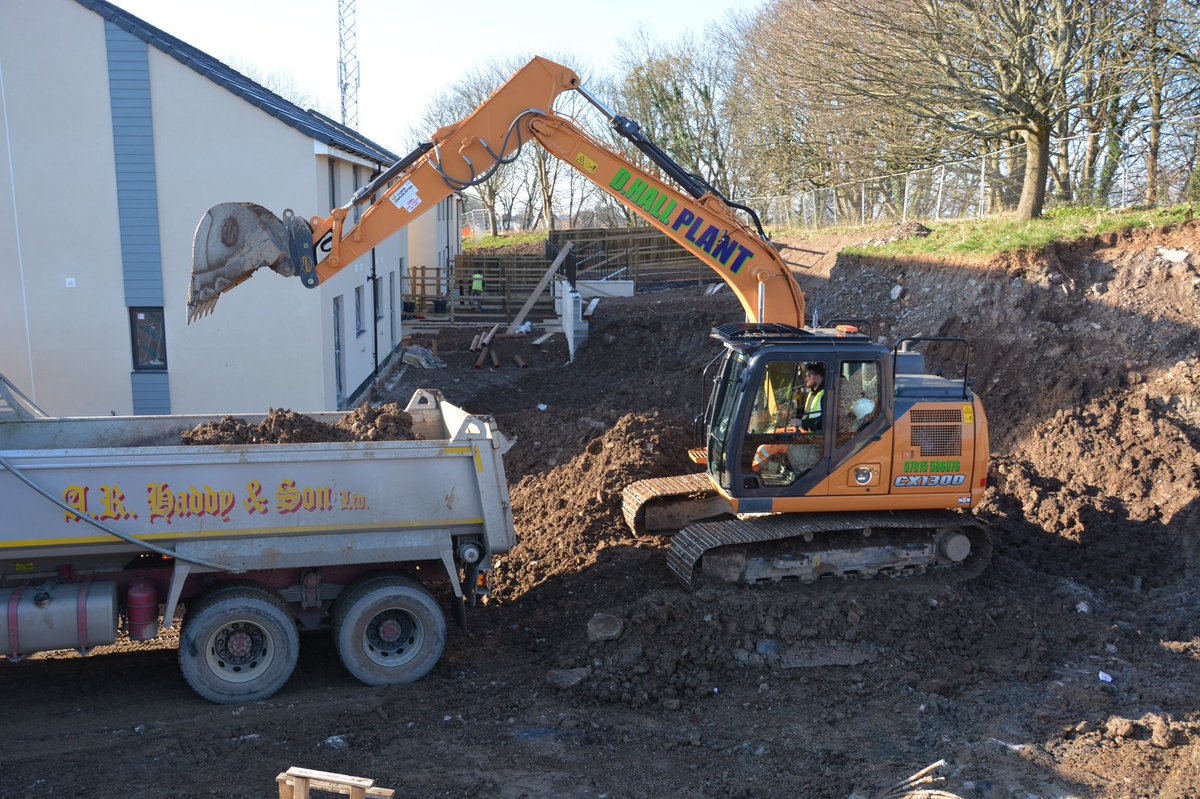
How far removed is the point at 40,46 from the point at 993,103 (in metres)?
15.6

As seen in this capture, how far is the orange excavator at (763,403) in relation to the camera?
856 cm

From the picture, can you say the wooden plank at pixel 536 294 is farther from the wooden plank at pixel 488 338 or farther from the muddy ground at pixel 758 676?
the muddy ground at pixel 758 676

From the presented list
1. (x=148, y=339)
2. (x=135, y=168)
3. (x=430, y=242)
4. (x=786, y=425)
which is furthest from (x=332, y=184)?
(x=430, y=242)

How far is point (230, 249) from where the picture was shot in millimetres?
8102

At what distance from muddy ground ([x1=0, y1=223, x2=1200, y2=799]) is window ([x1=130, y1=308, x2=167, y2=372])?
629 cm

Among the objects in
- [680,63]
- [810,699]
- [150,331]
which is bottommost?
[810,699]

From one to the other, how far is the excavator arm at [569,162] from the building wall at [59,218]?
23.3 ft

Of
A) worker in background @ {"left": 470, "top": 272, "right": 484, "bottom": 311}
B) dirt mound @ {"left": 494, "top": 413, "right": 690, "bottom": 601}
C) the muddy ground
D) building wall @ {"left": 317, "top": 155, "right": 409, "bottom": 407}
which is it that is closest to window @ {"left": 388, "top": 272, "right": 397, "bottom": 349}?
building wall @ {"left": 317, "top": 155, "right": 409, "bottom": 407}

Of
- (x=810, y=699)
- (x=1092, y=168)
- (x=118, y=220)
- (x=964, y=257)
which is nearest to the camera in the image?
(x=810, y=699)

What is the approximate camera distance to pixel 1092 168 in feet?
64.2

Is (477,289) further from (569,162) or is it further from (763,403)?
(763,403)

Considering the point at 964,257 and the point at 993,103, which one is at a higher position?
the point at 993,103

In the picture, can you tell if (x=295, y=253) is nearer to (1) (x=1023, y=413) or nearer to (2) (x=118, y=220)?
(2) (x=118, y=220)

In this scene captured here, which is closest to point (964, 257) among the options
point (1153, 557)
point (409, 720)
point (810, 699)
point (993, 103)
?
point (993, 103)
